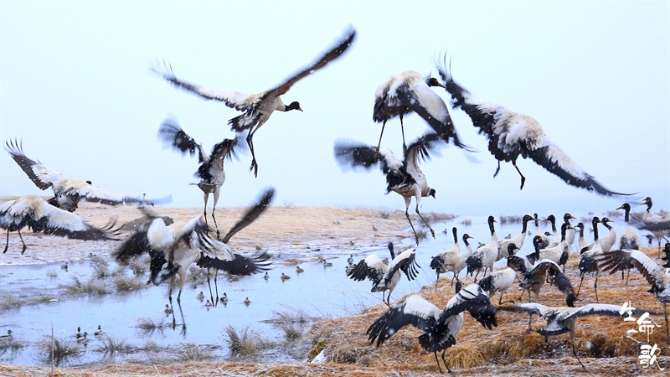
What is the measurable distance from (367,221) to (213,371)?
20699 millimetres

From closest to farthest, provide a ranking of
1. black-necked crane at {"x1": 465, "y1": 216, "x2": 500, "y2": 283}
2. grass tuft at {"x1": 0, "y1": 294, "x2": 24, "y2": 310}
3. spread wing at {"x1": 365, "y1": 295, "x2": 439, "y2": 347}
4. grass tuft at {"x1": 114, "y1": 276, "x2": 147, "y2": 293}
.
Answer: spread wing at {"x1": 365, "y1": 295, "x2": 439, "y2": 347}
black-necked crane at {"x1": 465, "y1": 216, "x2": 500, "y2": 283}
grass tuft at {"x1": 0, "y1": 294, "x2": 24, "y2": 310}
grass tuft at {"x1": 114, "y1": 276, "x2": 147, "y2": 293}

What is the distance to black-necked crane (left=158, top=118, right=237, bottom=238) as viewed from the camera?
827 cm

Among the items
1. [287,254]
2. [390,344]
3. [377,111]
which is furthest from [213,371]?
[287,254]

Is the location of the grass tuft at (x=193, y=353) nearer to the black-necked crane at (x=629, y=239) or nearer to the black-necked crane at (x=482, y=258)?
the black-necked crane at (x=482, y=258)

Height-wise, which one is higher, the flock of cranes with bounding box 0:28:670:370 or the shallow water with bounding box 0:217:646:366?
the flock of cranes with bounding box 0:28:670:370

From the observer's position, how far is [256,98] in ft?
22.9

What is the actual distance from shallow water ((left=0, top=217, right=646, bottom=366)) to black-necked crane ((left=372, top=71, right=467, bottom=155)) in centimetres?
425

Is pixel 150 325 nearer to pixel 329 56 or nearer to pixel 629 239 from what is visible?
pixel 329 56

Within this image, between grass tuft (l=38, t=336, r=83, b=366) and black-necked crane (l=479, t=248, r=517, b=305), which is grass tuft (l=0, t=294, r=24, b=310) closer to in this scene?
grass tuft (l=38, t=336, r=83, b=366)

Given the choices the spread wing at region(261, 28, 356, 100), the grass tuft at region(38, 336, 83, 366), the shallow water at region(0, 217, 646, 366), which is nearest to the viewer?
the spread wing at region(261, 28, 356, 100)

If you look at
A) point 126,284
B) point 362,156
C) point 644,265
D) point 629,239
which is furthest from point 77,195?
point 629,239

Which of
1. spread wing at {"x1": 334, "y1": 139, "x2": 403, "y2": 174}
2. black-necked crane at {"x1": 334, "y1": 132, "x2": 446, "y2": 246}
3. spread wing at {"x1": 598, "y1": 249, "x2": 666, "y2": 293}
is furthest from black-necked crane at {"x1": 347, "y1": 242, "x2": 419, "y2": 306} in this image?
spread wing at {"x1": 598, "y1": 249, "x2": 666, "y2": 293}

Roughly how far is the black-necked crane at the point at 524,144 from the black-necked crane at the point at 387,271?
2.67 meters

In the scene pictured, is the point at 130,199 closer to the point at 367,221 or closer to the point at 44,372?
the point at 44,372
